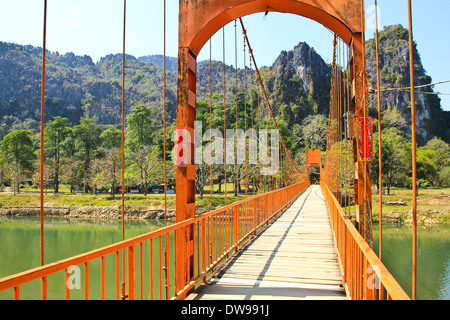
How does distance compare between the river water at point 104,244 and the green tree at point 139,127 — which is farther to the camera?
the green tree at point 139,127

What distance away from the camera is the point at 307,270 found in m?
4.35

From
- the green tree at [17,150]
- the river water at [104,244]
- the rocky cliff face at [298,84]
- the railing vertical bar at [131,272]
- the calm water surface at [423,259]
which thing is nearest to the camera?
the railing vertical bar at [131,272]

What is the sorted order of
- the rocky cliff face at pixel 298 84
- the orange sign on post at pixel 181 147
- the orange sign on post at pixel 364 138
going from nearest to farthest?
the orange sign on post at pixel 364 138 < the orange sign on post at pixel 181 147 < the rocky cliff face at pixel 298 84

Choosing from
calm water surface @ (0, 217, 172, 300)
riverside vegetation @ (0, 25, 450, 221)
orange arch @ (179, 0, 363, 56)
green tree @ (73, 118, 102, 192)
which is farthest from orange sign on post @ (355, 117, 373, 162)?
green tree @ (73, 118, 102, 192)

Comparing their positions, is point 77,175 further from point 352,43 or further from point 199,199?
point 352,43

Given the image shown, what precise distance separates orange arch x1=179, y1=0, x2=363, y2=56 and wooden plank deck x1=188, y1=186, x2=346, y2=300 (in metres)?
2.67

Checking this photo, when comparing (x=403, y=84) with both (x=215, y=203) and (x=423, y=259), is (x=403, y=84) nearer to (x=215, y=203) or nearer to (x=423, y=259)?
(x=215, y=203)

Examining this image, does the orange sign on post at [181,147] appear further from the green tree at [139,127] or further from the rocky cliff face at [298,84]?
the rocky cliff face at [298,84]

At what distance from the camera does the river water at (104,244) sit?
15773 mm

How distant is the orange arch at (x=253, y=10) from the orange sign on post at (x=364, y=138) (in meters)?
0.93

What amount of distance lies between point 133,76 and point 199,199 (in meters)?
99.2

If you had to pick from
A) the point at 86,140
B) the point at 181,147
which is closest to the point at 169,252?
the point at 181,147

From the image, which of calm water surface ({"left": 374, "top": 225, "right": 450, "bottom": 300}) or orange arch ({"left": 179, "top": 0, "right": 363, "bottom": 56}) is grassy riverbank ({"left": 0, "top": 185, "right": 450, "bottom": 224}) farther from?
orange arch ({"left": 179, "top": 0, "right": 363, "bottom": 56})

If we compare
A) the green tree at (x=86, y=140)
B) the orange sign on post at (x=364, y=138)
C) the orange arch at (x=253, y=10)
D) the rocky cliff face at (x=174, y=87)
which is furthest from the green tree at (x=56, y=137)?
the orange sign on post at (x=364, y=138)
